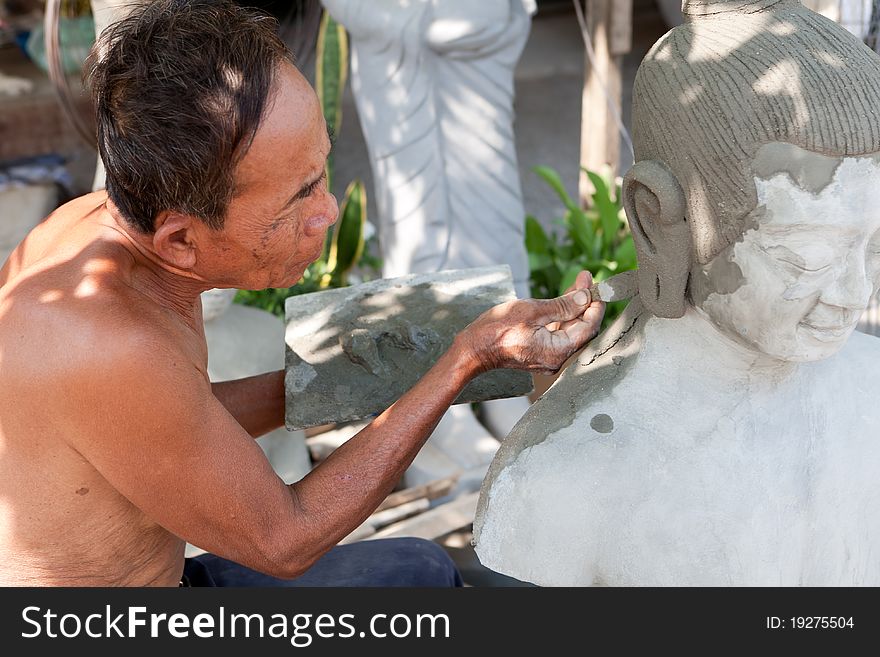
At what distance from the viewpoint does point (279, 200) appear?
163 cm

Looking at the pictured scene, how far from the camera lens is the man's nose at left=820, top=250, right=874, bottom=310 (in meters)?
1.48

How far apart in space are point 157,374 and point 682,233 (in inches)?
31.6

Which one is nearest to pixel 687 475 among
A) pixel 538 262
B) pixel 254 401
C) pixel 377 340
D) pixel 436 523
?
pixel 377 340

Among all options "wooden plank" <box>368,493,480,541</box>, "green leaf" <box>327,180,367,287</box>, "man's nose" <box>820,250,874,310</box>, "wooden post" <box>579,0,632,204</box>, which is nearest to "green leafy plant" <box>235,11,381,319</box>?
"green leaf" <box>327,180,367,287</box>

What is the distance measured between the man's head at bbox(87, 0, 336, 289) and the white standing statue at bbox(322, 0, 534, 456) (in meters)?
1.98

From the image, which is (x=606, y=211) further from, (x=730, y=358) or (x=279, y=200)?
(x=279, y=200)

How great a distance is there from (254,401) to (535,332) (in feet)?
2.38

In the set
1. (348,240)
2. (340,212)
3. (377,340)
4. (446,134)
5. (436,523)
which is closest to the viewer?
(377,340)

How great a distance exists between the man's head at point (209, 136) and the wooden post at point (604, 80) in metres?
3.16

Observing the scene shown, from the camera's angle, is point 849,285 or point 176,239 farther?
point 176,239

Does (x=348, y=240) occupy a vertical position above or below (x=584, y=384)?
below

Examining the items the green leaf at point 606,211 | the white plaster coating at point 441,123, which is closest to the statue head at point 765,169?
the white plaster coating at point 441,123

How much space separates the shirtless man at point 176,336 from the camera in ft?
5.13

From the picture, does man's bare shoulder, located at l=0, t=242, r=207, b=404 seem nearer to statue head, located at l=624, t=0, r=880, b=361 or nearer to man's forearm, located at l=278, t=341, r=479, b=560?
man's forearm, located at l=278, t=341, r=479, b=560
